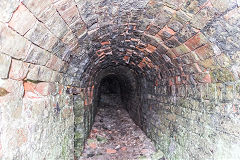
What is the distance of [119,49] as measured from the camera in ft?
13.8

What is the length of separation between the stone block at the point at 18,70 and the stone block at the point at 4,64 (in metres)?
0.08

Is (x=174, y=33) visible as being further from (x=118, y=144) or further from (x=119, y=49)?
(x=118, y=144)

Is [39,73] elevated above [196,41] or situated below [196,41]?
below

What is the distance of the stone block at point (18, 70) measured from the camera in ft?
5.11

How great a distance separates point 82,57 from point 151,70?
80.8 inches

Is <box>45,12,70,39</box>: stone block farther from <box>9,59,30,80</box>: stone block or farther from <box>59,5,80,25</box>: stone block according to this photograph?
<box>9,59,30,80</box>: stone block

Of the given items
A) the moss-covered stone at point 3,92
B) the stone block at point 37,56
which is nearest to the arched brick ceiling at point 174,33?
the stone block at point 37,56

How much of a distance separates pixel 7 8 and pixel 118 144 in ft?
16.8

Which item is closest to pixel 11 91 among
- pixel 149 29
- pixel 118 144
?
pixel 149 29

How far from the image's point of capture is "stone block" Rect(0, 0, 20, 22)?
3.94 ft

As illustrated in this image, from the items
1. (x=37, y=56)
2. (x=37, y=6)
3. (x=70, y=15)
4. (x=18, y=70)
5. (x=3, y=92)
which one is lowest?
(x=3, y=92)

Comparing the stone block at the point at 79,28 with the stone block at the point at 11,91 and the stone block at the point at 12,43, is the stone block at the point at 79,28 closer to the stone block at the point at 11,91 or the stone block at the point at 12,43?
the stone block at the point at 12,43

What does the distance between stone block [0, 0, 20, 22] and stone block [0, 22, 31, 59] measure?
0.05 metres

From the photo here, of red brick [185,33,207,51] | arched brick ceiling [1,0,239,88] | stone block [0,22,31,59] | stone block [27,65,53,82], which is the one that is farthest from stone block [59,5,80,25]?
red brick [185,33,207,51]
